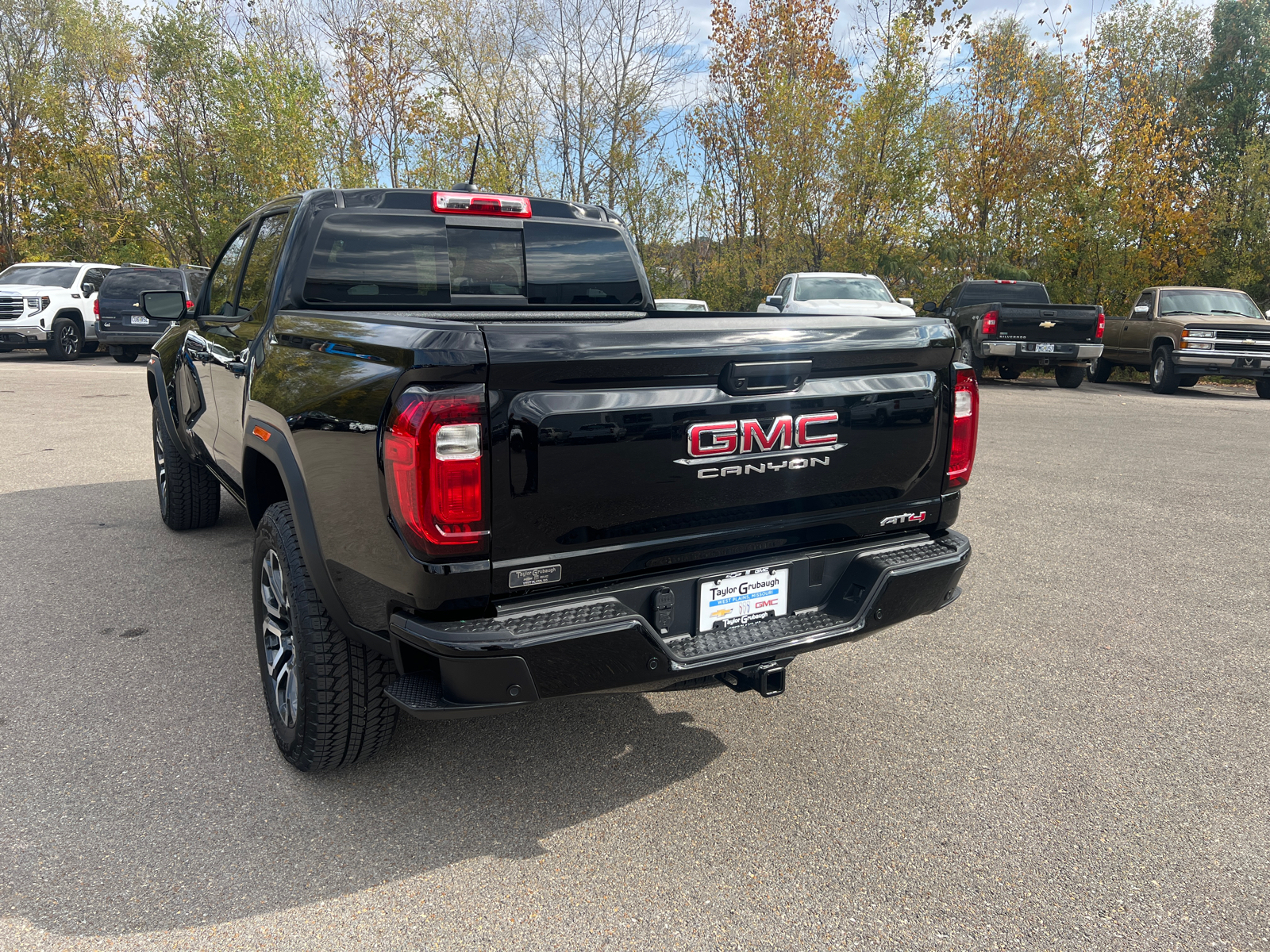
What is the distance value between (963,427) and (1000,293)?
18.1 m

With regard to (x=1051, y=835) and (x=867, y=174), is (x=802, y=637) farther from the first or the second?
(x=867, y=174)

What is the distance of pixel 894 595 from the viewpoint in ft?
9.46

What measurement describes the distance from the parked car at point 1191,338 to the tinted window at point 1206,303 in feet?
0.05

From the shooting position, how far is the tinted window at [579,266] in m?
4.25

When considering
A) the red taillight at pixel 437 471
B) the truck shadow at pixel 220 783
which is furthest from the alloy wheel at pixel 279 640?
the red taillight at pixel 437 471

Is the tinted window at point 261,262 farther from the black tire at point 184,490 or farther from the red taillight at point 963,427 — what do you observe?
the red taillight at point 963,427

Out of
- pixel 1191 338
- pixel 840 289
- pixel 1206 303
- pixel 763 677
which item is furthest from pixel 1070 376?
pixel 763 677

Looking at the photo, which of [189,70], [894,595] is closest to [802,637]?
[894,595]

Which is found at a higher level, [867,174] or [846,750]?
[867,174]

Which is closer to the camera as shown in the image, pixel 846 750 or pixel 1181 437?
pixel 846 750

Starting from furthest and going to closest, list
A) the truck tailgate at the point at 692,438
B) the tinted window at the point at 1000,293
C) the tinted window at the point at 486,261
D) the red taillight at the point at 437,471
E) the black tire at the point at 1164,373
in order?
the tinted window at the point at 1000,293 → the black tire at the point at 1164,373 → the tinted window at the point at 486,261 → the truck tailgate at the point at 692,438 → the red taillight at the point at 437,471

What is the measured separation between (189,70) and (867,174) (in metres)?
23.3

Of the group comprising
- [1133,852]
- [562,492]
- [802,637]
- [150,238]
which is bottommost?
[1133,852]

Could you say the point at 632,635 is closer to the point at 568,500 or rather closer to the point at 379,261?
the point at 568,500
